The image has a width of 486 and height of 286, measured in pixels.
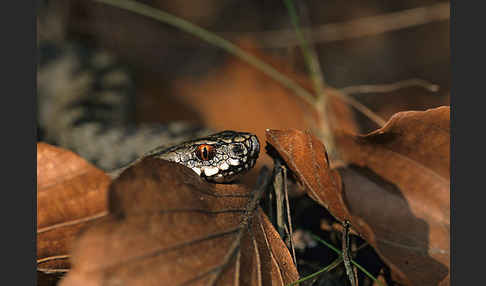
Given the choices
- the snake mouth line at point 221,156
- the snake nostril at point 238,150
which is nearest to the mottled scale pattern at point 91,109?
the snake mouth line at point 221,156

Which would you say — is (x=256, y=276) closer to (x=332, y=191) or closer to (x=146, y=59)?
(x=332, y=191)

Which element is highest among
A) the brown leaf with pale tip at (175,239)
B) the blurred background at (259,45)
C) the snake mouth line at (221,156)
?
the blurred background at (259,45)

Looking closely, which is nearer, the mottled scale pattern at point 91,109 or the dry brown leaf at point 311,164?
the dry brown leaf at point 311,164

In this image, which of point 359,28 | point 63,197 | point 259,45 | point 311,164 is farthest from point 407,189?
point 359,28

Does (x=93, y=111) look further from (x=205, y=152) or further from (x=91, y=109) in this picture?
(x=205, y=152)

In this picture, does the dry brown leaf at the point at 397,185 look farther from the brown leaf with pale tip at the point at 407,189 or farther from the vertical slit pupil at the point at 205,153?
the vertical slit pupil at the point at 205,153

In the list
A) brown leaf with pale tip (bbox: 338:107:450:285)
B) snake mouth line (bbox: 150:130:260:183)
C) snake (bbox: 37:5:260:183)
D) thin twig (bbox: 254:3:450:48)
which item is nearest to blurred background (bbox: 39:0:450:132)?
thin twig (bbox: 254:3:450:48)
